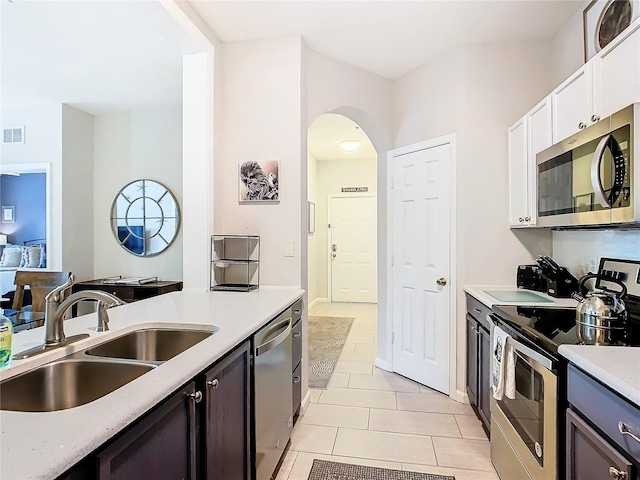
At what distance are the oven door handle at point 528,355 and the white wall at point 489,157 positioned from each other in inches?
46.1

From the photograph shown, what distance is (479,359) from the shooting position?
2.40 m

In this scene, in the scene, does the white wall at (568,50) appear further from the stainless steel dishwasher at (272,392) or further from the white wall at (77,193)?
the white wall at (77,193)

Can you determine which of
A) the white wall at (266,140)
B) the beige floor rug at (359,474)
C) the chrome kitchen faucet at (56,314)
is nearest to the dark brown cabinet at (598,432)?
the beige floor rug at (359,474)

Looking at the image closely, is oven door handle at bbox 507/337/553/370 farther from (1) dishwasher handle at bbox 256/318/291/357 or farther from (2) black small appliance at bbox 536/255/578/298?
(1) dishwasher handle at bbox 256/318/291/357

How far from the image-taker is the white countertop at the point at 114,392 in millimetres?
661

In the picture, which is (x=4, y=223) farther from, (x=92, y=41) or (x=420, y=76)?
(x=420, y=76)

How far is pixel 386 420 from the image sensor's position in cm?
257

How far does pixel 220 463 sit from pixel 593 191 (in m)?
1.90

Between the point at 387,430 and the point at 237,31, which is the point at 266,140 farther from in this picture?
the point at 387,430

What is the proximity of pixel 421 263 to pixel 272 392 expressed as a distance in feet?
6.01

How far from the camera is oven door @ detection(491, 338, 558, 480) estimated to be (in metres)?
1.36

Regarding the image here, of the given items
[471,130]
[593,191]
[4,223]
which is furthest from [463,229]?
[4,223]

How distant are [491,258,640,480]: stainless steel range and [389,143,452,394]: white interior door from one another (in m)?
0.98

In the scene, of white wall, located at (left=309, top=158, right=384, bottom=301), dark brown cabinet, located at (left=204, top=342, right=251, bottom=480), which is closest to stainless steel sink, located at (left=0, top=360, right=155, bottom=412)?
dark brown cabinet, located at (left=204, top=342, right=251, bottom=480)
